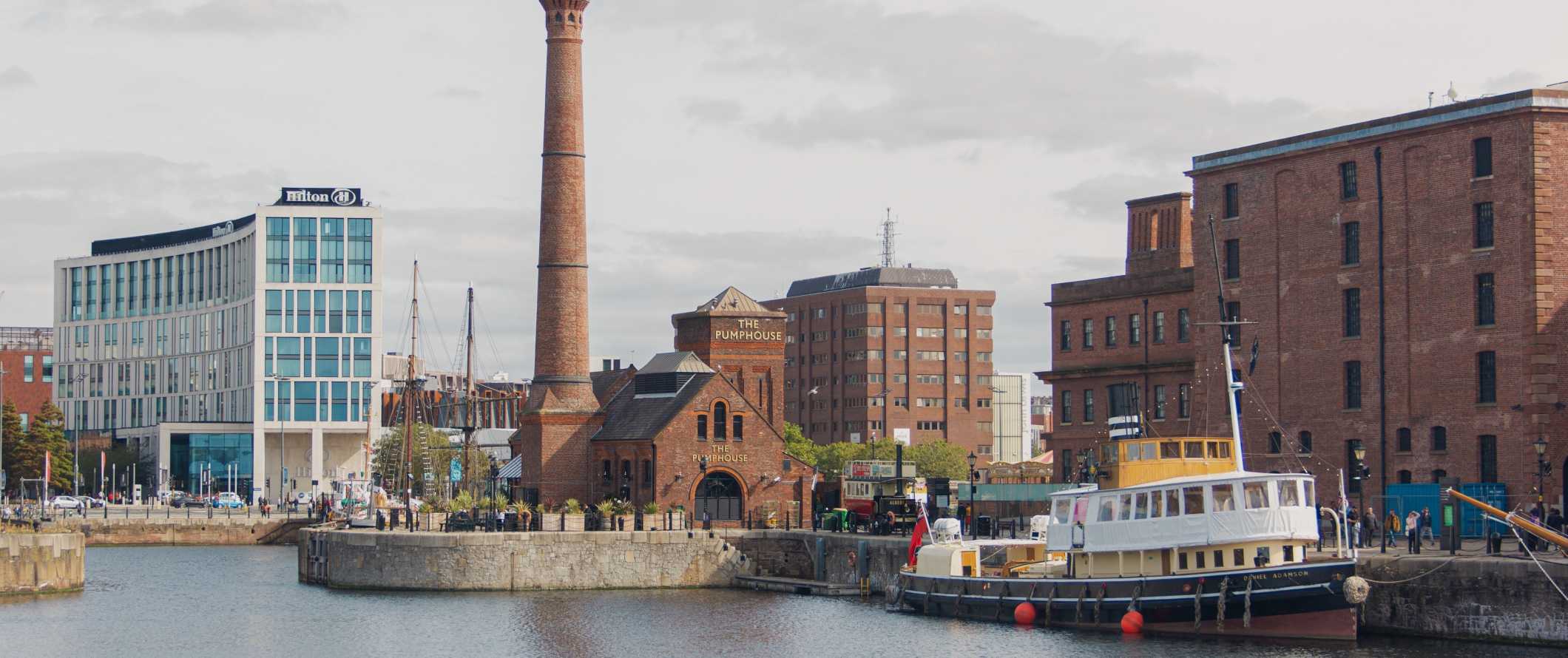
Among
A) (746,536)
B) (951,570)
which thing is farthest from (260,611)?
(951,570)

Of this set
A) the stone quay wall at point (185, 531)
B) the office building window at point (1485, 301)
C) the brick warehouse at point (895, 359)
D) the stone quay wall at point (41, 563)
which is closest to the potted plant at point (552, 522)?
the stone quay wall at point (41, 563)

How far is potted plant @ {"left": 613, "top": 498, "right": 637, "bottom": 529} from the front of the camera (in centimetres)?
7825

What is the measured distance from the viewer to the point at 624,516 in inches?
3098

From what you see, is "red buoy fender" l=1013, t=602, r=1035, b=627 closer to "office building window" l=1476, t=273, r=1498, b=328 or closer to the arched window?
"office building window" l=1476, t=273, r=1498, b=328

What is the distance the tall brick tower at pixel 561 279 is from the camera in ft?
285


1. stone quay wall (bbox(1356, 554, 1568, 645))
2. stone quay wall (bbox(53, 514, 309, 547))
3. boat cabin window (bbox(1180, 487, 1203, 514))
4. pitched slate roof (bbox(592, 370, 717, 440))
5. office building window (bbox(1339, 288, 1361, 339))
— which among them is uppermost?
office building window (bbox(1339, 288, 1361, 339))

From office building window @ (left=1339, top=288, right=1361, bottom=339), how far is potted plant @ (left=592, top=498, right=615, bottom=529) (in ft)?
98.0

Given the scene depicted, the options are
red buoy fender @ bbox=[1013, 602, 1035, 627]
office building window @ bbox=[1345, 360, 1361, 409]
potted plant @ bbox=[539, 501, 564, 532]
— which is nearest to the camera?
Result: red buoy fender @ bbox=[1013, 602, 1035, 627]

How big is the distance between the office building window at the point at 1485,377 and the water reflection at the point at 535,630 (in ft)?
65.2

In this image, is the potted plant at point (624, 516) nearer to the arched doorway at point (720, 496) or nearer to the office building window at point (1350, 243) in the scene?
the arched doorway at point (720, 496)

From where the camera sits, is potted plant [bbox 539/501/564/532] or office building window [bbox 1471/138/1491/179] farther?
potted plant [bbox 539/501/564/532]

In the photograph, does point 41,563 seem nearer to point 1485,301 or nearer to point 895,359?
point 1485,301

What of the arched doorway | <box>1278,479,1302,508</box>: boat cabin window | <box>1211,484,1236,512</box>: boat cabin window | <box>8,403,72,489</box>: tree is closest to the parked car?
<box>8,403,72,489</box>: tree

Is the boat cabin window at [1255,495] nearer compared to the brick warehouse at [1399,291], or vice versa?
the boat cabin window at [1255,495]
